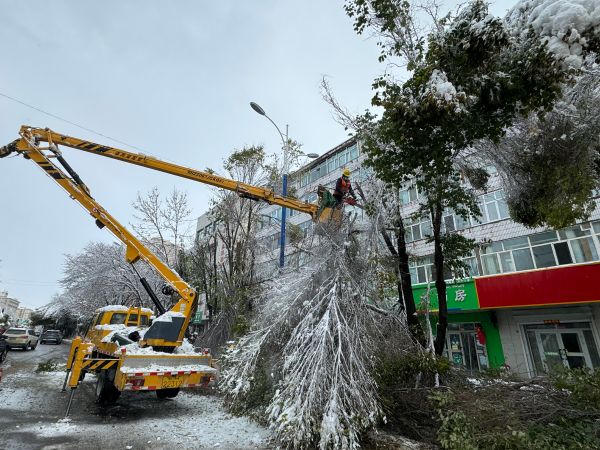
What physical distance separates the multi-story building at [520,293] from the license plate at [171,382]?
5.75 m

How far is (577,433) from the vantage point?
179 inches

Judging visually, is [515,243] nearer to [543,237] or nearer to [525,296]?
[543,237]

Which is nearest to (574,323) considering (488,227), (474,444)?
(488,227)

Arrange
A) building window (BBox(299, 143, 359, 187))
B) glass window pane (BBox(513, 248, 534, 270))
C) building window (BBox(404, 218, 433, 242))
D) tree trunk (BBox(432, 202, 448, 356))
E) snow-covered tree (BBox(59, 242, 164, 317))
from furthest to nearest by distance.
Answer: snow-covered tree (BBox(59, 242, 164, 317)), building window (BBox(299, 143, 359, 187)), building window (BBox(404, 218, 433, 242)), glass window pane (BBox(513, 248, 534, 270)), tree trunk (BBox(432, 202, 448, 356))

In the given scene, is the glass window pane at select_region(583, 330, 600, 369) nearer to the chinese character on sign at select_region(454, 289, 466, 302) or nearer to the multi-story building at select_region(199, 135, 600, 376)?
the multi-story building at select_region(199, 135, 600, 376)

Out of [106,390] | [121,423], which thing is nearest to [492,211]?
[121,423]

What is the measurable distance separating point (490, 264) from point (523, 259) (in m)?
1.50

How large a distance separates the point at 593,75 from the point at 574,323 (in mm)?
13296

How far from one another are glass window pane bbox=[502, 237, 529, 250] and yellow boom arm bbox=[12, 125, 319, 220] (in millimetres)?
11468

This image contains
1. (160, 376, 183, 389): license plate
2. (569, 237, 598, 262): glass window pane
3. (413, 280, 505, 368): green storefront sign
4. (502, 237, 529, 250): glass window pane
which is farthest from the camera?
(413, 280, 505, 368): green storefront sign

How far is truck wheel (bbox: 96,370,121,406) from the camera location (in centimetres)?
795

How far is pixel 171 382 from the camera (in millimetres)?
7426

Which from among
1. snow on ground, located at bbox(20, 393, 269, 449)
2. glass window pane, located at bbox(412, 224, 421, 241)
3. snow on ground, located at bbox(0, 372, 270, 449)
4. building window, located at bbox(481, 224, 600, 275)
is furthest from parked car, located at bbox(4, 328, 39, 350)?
building window, located at bbox(481, 224, 600, 275)

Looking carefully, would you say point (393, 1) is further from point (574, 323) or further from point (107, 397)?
point (574, 323)
